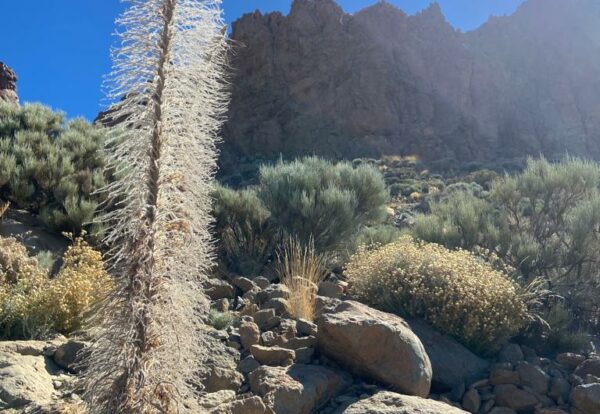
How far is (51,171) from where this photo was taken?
446 inches

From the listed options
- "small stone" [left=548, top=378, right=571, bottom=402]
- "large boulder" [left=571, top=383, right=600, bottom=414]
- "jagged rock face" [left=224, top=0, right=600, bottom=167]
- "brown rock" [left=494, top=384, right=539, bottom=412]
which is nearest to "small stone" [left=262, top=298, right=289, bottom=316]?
"brown rock" [left=494, top=384, right=539, bottom=412]

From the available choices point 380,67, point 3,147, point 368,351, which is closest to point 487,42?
point 380,67

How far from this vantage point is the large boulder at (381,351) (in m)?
6.14

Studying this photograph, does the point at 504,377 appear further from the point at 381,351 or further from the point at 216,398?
the point at 216,398

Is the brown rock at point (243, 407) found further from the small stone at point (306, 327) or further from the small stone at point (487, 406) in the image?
the small stone at point (487, 406)

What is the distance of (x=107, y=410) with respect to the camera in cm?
382

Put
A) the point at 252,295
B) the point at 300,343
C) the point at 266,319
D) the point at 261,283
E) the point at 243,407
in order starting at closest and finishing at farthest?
the point at 243,407 < the point at 300,343 < the point at 266,319 < the point at 252,295 < the point at 261,283

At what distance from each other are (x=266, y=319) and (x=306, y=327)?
18.2 inches

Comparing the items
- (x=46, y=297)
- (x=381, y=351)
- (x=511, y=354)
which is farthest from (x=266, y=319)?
(x=511, y=354)

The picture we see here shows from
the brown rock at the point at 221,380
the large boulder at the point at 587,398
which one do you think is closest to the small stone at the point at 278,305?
the brown rock at the point at 221,380

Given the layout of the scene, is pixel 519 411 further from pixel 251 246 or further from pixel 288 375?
pixel 251 246

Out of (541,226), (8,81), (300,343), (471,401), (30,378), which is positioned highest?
(8,81)

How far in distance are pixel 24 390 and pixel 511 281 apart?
19.0 ft

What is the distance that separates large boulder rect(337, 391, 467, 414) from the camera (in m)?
5.50
